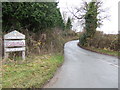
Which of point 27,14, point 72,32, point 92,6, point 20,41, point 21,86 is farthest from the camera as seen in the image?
point 72,32

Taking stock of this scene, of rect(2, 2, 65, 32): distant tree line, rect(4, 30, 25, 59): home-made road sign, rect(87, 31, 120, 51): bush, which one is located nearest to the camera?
rect(4, 30, 25, 59): home-made road sign

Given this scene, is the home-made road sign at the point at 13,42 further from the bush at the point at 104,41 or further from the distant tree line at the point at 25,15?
the bush at the point at 104,41

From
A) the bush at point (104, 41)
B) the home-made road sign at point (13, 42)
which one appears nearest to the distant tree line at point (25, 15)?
the home-made road sign at point (13, 42)

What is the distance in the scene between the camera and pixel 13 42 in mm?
7363

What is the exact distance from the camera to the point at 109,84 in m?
5.17

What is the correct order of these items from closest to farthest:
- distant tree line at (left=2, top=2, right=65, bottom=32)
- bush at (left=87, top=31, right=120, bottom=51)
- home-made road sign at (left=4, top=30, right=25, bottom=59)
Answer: home-made road sign at (left=4, top=30, right=25, bottom=59) < distant tree line at (left=2, top=2, right=65, bottom=32) < bush at (left=87, top=31, right=120, bottom=51)

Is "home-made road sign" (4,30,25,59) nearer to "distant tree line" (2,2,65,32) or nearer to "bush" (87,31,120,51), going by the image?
"distant tree line" (2,2,65,32)

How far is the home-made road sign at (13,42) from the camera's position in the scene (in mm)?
7141

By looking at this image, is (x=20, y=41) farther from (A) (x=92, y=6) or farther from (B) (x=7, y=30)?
(A) (x=92, y=6)

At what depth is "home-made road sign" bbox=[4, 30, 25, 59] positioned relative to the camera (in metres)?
7.14

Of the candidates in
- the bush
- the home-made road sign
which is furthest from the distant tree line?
the bush

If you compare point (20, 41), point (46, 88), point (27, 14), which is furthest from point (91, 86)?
point (27, 14)

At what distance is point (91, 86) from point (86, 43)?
67.8 feet

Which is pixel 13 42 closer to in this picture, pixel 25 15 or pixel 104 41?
pixel 25 15
